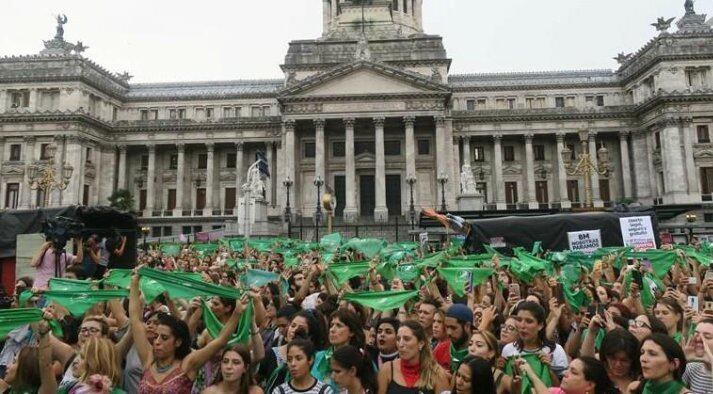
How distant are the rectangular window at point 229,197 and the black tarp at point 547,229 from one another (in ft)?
145

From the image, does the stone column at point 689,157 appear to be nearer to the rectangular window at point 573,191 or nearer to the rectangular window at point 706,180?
the rectangular window at point 706,180

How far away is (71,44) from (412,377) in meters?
65.4

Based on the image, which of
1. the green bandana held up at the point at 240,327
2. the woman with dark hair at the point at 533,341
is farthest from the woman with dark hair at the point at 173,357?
the woman with dark hair at the point at 533,341

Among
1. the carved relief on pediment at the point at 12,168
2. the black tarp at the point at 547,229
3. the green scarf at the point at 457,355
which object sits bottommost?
the green scarf at the point at 457,355

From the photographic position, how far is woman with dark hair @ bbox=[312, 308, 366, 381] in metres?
5.88

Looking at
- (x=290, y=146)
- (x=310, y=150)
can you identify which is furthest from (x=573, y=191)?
(x=290, y=146)

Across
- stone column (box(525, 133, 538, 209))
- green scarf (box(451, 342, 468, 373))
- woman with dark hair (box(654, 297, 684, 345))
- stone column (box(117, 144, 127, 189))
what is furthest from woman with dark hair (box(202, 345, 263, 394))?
stone column (box(117, 144, 127, 189))

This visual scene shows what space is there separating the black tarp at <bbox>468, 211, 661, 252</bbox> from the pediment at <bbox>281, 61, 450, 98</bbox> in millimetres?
34442

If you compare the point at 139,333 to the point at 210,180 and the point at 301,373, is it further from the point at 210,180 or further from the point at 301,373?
the point at 210,180

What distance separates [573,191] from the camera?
57.2 metres

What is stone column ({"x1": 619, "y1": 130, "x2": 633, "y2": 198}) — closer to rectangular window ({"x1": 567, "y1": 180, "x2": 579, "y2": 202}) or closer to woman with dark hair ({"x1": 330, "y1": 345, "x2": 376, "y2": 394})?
rectangular window ({"x1": 567, "y1": 180, "x2": 579, "y2": 202})

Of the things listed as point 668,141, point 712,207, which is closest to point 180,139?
point 668,141

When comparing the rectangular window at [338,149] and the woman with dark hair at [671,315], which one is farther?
the rectangular window at [338,149]

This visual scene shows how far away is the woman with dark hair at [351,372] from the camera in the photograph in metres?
5.04
